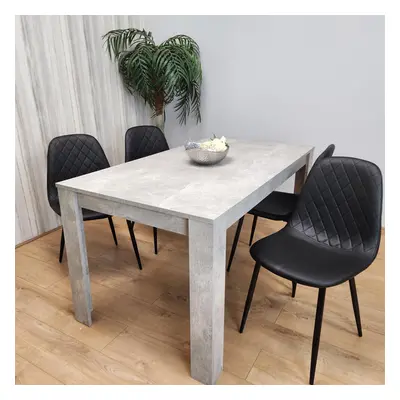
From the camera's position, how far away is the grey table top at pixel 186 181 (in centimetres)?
132

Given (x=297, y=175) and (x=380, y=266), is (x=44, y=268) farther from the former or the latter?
(x=380, y=266)

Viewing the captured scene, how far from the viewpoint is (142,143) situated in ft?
8.55

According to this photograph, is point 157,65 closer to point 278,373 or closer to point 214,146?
point 214,146

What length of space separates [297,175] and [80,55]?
2.10 metres

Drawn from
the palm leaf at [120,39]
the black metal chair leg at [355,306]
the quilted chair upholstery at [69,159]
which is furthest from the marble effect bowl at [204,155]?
the palm leaf at [120,39]

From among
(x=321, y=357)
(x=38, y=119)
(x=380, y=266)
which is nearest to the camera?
(x=321, y=357)

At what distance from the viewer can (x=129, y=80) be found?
126 inches

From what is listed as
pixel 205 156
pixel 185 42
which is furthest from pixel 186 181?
pixel 185 42

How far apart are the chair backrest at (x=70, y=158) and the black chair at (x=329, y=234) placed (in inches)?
54.2

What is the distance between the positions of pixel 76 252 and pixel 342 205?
52.1 inches

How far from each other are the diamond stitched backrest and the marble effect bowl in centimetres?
Answer: 50

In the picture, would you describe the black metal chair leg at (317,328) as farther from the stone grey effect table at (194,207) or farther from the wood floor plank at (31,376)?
the wood floor plank at (31,376)

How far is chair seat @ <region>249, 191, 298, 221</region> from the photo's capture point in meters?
2.02

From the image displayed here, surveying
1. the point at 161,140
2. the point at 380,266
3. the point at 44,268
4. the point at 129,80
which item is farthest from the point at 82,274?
the point at 129,80
